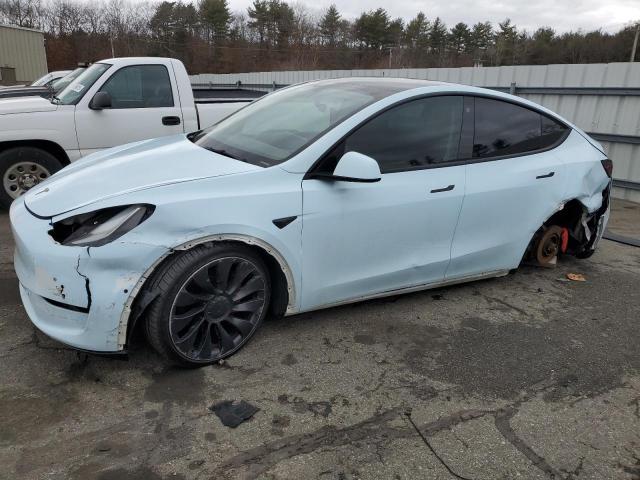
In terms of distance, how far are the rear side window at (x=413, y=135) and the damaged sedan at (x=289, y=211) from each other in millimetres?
10

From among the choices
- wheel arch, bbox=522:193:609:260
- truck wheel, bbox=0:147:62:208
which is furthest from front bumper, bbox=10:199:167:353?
truck wheel, bbox=0:147:62:208

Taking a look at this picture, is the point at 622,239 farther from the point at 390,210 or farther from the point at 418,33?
the point at 418,33

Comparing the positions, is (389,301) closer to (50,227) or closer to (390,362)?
(390,362)

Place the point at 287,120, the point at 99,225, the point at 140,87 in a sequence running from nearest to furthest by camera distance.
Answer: the point at 99,225 < the point at 287,120 < the point at 140,87

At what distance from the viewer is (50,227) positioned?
252cm

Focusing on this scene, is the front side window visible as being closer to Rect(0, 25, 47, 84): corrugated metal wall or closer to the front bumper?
the front bumper

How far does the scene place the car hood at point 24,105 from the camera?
5312mm

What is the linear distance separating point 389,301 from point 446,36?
77472mm

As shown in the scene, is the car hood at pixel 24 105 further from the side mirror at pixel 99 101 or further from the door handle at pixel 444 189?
the door handle at pixel 444 189

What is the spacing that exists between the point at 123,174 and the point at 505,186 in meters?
2.57

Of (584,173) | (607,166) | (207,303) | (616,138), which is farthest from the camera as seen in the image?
(616,138)

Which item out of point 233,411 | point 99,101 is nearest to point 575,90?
point 99,101

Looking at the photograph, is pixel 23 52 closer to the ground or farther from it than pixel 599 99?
A: farther from it

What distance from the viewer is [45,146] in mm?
5617
